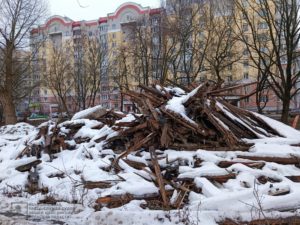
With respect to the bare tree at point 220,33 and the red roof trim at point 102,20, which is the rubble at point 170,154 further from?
the red roof trim at point 102,20

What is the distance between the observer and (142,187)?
500cm

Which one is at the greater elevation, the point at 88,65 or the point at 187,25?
the point at 187,25

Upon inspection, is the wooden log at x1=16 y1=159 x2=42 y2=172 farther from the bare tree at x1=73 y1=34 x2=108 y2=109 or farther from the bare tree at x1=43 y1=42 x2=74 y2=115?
the bare tree at x1=73 y1=34 x2=108 y2=109

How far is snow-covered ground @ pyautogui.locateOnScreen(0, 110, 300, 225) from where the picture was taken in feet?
13.9

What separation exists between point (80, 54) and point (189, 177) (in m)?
37.0

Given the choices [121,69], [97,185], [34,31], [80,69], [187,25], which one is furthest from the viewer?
[80,69]

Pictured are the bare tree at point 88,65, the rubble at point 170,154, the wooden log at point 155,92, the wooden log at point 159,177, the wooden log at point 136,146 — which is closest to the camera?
the wooden log at point 159,177

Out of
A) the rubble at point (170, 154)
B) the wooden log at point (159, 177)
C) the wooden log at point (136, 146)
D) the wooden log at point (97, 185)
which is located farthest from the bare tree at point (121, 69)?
the wooden log at point (97, 185)

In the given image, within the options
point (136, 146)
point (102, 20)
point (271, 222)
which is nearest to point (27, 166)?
point (136, 146)

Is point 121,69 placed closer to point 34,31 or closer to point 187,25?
point 34,31

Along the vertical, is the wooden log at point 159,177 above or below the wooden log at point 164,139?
below

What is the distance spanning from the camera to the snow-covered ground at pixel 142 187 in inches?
166

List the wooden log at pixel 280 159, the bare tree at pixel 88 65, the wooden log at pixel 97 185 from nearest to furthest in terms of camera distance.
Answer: the wooden log at pixel 97 185 < the wooden log at pixel 280 159 < the bare tree at pixel 88 65

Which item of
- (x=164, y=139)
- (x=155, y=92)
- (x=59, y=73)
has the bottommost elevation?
(x=164, y=139)
